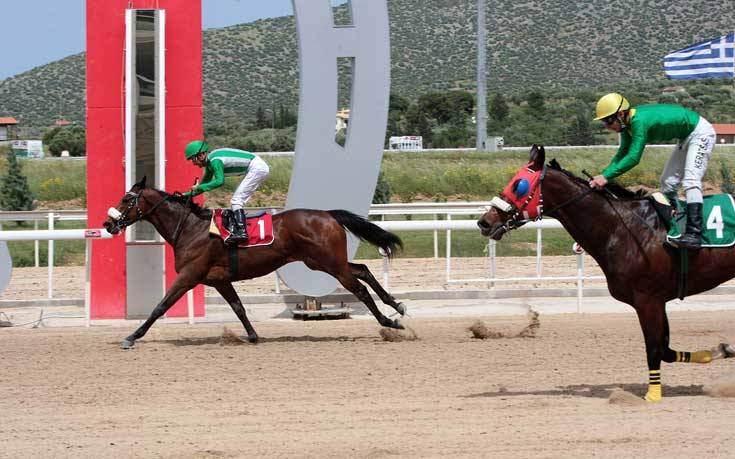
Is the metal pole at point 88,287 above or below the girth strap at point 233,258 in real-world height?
below

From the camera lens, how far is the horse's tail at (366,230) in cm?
1009

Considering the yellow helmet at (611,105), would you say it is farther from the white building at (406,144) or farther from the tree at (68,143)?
the tree at (68,143)

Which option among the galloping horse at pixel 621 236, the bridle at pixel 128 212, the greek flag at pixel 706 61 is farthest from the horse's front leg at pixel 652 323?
the greek flag at pixel 706 61

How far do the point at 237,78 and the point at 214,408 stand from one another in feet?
199

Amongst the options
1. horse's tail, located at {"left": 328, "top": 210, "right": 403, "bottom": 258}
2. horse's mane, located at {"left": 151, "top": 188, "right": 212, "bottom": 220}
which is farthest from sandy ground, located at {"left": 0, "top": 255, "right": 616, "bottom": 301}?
horse's mane, located at {"left": 151, "top": 188, "right": 212, "bottom": 220}

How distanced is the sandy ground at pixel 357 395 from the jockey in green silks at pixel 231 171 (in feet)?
3.72

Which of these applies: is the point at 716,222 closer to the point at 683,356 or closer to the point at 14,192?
the point at 683,356

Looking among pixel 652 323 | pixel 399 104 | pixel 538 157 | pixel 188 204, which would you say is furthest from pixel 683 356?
pixel 399 104

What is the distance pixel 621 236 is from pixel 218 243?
4.16 metres

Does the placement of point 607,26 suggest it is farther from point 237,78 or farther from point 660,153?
point 660,153

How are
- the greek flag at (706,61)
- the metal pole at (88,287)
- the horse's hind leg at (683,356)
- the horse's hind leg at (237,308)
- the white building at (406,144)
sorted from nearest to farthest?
the horse's hind leg at (683,356) → the horse's hind leg at (237,308) → the metal pole at (88,287) → the greek flag at (706,61) → the white building at (406,144)

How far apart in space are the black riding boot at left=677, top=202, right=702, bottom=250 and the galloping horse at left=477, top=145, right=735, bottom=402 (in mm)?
137

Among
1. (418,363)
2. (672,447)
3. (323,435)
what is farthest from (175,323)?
(672,447)

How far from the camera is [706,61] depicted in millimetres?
25828
